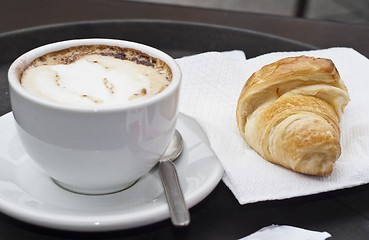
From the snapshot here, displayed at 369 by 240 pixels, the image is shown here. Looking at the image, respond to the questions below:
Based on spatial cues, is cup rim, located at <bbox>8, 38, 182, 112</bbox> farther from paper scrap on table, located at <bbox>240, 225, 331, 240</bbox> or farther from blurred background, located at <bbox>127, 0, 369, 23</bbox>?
blurred background, located at <bbox>127, 0, 369, 23</bbox>

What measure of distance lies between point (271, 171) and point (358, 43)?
0.64 meters

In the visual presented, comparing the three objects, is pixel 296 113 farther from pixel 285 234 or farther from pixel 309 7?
pixel 309 7

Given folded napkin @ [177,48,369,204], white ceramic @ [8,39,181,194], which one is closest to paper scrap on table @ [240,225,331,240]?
folded napkin @ [177,48,369,204]

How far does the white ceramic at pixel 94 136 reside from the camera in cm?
57

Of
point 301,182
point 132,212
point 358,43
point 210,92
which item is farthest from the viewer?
point 358,43

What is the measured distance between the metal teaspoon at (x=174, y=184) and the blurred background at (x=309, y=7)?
7.34 ft

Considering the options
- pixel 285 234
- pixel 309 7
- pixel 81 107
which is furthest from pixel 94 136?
pixel 309 7

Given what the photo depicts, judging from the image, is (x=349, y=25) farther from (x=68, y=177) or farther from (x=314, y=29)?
(x=68, y=177)

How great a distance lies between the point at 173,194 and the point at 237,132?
22cm

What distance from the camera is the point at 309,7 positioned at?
298cm

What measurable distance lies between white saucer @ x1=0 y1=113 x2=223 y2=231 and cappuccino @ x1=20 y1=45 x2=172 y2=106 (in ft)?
0.41

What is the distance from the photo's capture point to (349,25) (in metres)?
1.27

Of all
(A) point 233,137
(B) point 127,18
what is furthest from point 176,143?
(B) point 127,18

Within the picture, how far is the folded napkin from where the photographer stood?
26.0 inches
